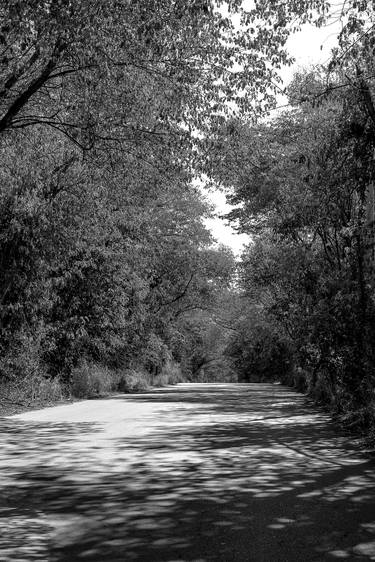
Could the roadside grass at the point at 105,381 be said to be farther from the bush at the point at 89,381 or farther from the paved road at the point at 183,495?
the paved road at the point at 183,495

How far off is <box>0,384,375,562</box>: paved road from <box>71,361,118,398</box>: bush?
11726 mm

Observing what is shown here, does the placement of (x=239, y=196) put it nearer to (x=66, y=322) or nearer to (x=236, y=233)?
(x=236, y=233)

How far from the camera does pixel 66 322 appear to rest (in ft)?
77.6

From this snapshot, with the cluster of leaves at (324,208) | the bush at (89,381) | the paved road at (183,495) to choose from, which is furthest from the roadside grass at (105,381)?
the paved road at (183,495)

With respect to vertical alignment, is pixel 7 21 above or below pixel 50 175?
below

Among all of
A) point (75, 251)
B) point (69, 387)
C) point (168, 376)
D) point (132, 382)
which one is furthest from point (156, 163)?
point (168, 376)

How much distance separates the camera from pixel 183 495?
22.7 feet

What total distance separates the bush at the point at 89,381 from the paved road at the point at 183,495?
38.5 ft

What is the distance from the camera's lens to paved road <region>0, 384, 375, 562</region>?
16.6 ft

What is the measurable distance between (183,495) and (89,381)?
1899 centimetres

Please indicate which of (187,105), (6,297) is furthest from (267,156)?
(6,297)

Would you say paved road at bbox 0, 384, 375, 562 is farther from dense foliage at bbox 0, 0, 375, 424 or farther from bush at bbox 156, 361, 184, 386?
bush at bbox 156, 361, 184, 386

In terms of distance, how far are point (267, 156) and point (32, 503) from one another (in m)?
9.79

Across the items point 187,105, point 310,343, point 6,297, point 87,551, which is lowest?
point 87,551
